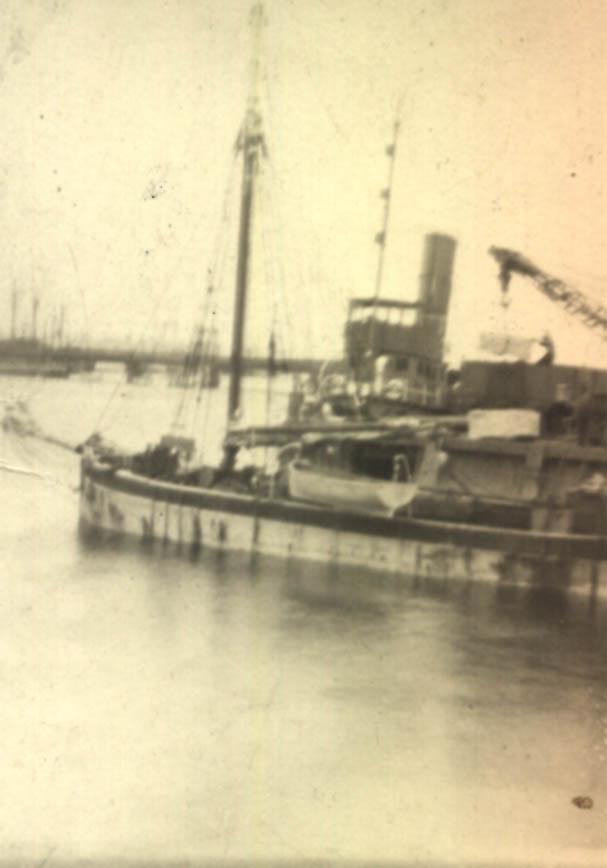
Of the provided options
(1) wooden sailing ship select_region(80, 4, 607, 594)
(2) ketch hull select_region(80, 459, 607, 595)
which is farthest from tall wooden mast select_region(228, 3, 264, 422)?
(2) ketch hull select_region(80, 459, 607, 595)

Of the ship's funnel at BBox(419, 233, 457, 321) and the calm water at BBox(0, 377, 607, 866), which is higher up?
the ship's funnel at BBox(419, 233, 457, 321)

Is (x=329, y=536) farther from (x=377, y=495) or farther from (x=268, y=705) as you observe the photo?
(x=268, y=705)

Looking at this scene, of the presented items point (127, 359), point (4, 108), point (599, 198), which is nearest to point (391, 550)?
point (127, 359)

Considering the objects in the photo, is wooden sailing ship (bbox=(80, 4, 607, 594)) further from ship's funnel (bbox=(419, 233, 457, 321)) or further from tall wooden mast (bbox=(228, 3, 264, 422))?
ship's funnel (bbox=(419, 233, 457, 321))

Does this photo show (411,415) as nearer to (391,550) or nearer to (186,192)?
(391,550)

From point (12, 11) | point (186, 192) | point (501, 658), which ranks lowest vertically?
point (501, 658)

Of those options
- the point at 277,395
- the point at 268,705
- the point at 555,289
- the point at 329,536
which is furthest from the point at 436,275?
the point at 268,705

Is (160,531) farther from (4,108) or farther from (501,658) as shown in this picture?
(4,108)

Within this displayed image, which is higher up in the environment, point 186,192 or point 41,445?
point 186,192
